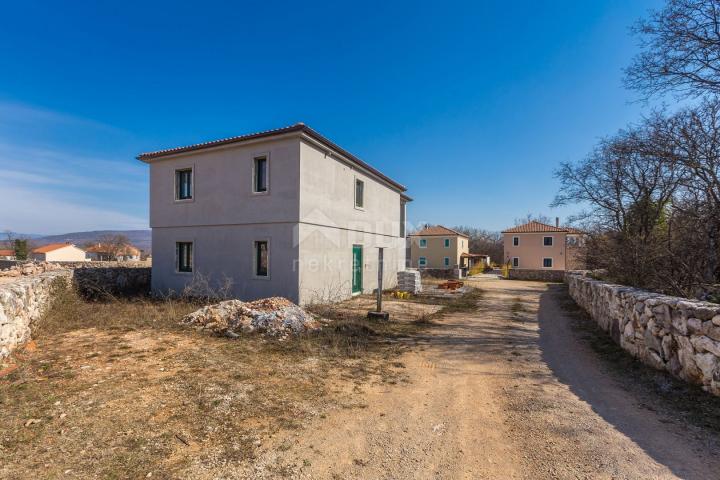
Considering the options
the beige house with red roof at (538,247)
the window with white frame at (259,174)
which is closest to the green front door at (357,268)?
the window with white frame at (259,174)

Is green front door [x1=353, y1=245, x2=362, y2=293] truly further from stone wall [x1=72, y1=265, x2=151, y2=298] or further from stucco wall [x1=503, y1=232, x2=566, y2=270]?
stucco wall [x1=503, y1=232, x2=566, y2=270]

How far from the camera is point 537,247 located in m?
37.5

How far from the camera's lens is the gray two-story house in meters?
11.7

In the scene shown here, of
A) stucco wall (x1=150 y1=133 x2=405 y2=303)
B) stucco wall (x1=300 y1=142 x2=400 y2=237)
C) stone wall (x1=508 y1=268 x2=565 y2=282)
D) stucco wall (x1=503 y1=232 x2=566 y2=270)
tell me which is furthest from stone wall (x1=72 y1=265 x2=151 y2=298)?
stucco wall (x1=503 y1=232 x2=566 y2=270)

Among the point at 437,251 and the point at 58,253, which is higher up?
the point at 437,251

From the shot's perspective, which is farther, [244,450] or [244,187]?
[244,187]

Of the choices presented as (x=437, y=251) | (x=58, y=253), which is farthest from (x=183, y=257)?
(x=58, y=253)

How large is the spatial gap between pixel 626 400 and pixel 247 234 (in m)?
11.6

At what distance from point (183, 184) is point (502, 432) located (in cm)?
1468

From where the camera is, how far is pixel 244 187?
1247cm

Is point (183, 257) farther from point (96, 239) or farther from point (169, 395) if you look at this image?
point (96, 239)

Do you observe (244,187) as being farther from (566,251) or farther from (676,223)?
(566,251)

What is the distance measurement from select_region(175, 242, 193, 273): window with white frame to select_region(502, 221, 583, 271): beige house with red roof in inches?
1338

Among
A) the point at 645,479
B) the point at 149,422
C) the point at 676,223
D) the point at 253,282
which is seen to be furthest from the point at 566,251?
the point at 149,422
